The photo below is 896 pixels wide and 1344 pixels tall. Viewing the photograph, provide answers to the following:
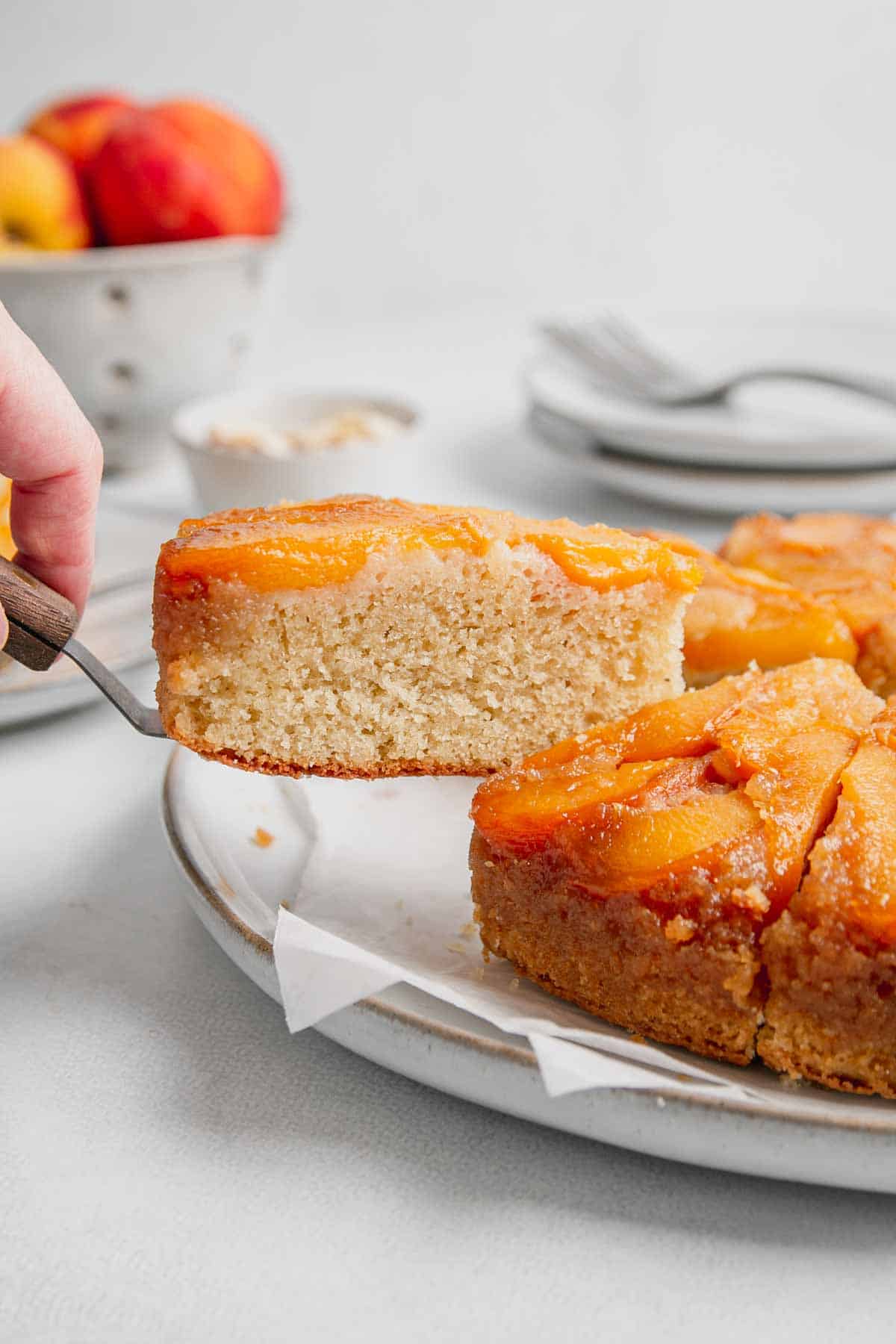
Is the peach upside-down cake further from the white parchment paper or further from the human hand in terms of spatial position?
the human hand

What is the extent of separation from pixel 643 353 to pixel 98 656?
145 cm

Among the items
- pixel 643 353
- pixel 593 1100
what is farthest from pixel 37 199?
pixel 593 1100

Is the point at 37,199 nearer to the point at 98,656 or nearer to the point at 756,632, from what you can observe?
the point at 98,656

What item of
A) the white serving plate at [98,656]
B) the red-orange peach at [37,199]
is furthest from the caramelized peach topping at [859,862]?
the red-orange peach at [37,199]

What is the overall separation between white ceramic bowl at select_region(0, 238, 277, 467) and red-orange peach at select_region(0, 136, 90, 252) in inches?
1.5

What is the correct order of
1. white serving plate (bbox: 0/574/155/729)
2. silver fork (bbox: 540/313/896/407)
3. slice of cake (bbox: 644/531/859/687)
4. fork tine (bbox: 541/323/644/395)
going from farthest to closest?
fork tine (bbox: 541/323/644/395) → silver fork (bbox: 540/313/896/407) → white serving plate (bbox: 0/574/155/729) → slice of cake (bbox: 644/531/859/687)

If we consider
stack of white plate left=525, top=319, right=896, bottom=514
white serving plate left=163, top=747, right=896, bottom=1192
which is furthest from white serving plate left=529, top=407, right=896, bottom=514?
white serving plate left=163, top=747, right=896, bottom=1192

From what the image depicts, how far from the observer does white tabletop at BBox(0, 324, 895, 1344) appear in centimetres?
92

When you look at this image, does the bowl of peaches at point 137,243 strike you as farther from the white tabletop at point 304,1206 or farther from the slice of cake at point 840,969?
the slice of cake at point 840,969

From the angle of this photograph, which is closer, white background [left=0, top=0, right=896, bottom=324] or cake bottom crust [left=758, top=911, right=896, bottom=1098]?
cake bottom crust [left=758, top=911, right=896, bottom=1098]

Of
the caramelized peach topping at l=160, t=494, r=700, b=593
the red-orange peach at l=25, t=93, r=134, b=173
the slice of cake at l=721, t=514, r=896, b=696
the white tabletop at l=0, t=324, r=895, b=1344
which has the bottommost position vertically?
the white tabletop at l=0, t=324, r=895, b=1344

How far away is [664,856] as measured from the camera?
1051mm

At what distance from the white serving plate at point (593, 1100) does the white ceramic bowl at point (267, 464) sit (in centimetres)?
111

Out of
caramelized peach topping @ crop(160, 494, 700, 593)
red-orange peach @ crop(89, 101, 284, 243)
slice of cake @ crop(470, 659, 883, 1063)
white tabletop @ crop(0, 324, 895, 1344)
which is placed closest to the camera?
white tabletop @ crop(0, 324, 895, 1344)
